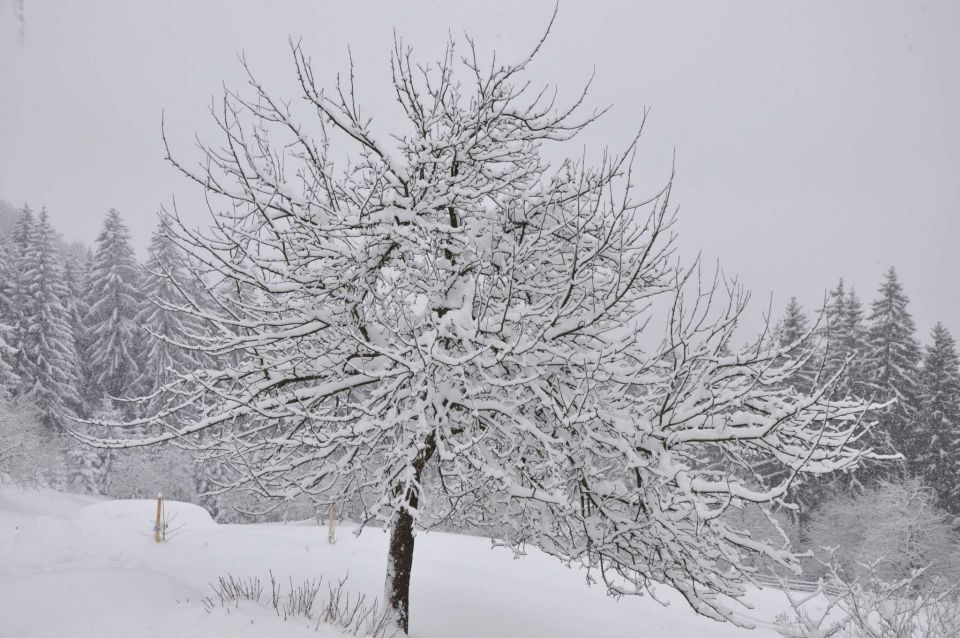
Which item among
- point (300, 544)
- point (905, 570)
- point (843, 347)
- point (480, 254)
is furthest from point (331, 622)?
point (843, 347)

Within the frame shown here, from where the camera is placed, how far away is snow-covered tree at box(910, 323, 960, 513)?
2627cm

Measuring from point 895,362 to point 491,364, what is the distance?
31.4 metres

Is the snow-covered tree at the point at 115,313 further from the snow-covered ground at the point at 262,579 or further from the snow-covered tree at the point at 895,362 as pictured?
the snow-covered tree at the point at 895,362

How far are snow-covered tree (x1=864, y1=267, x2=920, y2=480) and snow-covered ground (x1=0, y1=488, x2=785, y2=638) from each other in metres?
21.1

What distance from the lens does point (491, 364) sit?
443cm

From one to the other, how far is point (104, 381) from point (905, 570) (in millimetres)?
42522

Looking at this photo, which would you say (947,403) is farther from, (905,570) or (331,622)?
(331,622)

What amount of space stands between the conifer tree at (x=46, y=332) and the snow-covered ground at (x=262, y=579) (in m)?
22.9

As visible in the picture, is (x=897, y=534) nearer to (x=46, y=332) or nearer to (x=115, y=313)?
(x=115, y=313)

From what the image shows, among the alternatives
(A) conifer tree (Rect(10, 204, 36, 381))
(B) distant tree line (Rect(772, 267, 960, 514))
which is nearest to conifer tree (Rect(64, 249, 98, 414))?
(A) conifer tree (Rect(10, 204, 36, 381))

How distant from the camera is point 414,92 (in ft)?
20.2

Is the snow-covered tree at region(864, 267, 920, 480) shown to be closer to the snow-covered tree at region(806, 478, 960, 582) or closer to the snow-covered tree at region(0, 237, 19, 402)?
the snow-covered tree at region(806, 478, 960, 582)

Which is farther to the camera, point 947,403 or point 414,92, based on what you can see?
point 947,403

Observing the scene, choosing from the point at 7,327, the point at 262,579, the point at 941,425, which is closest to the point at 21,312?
the point at 7,327
